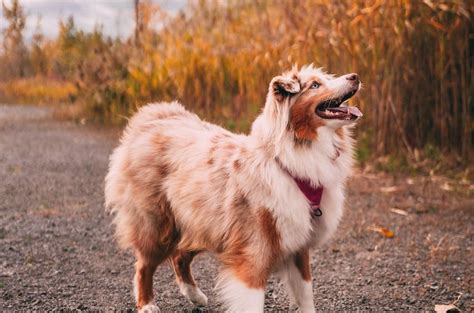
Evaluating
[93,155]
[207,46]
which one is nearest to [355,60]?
[207,46]

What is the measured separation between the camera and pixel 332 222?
3.38 m

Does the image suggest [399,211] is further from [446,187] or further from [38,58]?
[38,58]

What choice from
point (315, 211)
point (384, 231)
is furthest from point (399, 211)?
point (315, 211)

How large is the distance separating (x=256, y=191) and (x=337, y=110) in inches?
24.1

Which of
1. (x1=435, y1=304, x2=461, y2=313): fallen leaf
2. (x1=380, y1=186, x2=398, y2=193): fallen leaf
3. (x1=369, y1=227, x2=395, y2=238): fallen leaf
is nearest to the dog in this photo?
(x1=435, y1=304, x2=461, y2=313): fallen leaf

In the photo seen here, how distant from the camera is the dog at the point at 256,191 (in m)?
3.18

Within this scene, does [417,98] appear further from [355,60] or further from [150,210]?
[150,210]

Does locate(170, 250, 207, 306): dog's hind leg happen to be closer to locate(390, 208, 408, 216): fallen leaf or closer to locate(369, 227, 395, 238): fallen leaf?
locate(369, 227, 395, 238): fallen leaf

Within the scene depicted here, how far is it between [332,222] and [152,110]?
1523 millimetres

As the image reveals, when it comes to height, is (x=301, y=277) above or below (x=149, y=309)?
above

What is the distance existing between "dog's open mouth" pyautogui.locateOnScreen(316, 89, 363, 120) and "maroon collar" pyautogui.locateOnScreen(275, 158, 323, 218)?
0.35 m

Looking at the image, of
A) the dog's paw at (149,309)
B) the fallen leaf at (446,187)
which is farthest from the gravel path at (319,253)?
the dog's paw at (149,309)

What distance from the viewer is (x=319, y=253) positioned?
16.8ft

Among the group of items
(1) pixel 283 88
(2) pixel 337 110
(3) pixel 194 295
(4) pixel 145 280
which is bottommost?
(3) pixel 194 295
